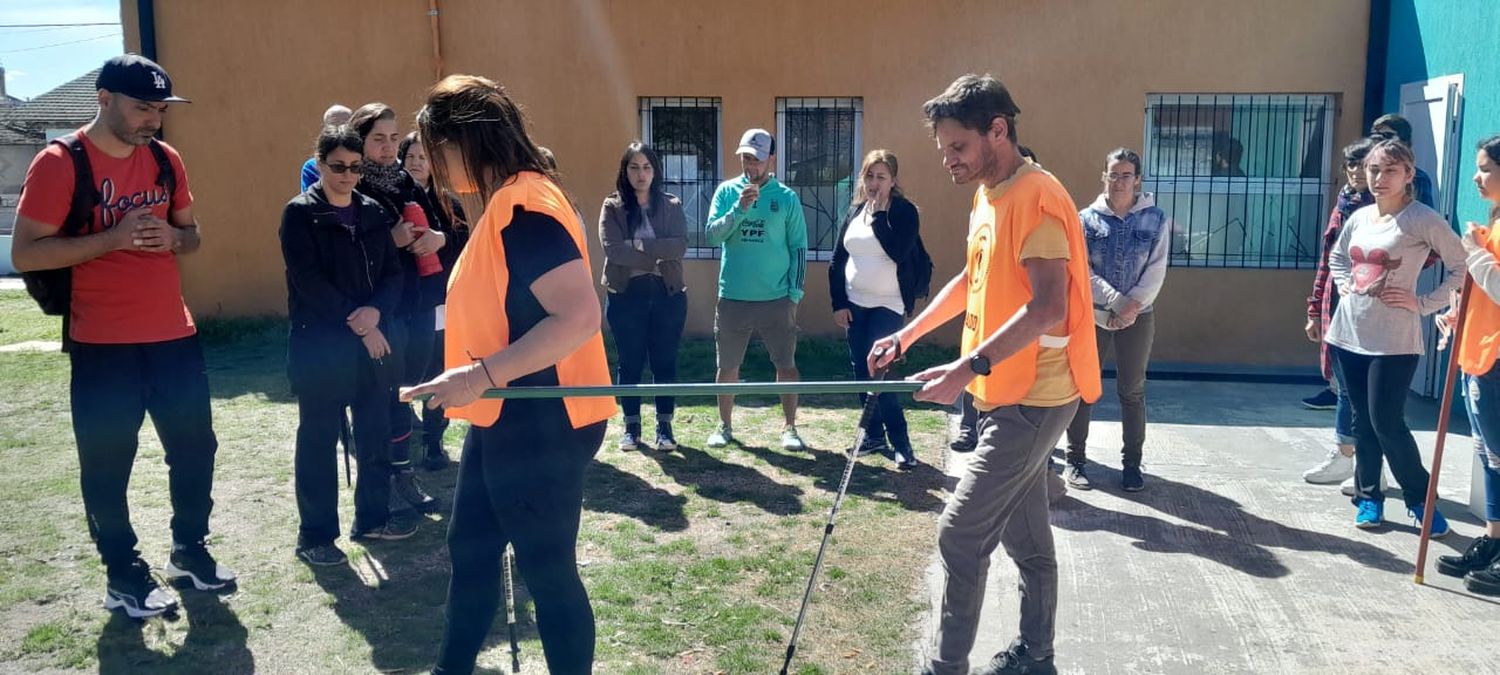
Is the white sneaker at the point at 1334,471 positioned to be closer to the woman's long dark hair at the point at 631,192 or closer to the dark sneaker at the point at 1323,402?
the dark sneaker at the point at 1323,402

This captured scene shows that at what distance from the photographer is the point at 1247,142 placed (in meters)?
10.1

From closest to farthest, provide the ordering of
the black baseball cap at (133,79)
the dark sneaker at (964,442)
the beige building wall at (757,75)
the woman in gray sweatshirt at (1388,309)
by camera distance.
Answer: the black baseball cap at (133,79) < the woman in gray sweatshirt at (1388,309) < the dark sneaker at (964,442) < the beige building wall at (757,75)

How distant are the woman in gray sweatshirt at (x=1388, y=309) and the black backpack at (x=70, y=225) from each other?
5.30 metres

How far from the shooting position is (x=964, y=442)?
7316 millimetres

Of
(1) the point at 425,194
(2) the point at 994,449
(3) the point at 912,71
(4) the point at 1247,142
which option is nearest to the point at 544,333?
(2) the point at 994,449

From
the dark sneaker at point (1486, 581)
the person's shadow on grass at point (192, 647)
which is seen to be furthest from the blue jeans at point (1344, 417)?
the person's shadow on grass at point (192, 647)

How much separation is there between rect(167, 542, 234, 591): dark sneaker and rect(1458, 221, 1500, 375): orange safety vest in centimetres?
513

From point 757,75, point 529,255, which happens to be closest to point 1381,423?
point 529,255

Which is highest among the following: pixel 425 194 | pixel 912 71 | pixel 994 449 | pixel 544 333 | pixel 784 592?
pixel 912 71

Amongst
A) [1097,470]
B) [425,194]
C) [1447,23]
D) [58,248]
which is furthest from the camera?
[1447,23]

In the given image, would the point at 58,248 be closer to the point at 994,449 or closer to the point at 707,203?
the point at 994,449

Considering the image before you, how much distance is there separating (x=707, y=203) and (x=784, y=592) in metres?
6.34

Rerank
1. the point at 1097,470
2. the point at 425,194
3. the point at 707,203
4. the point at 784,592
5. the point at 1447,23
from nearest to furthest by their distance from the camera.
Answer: the point at 784,592, the point at 425,194, the point at 1097,470, the point at 1447,23, the point at 707,203

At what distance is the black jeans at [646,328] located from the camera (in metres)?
7.36
